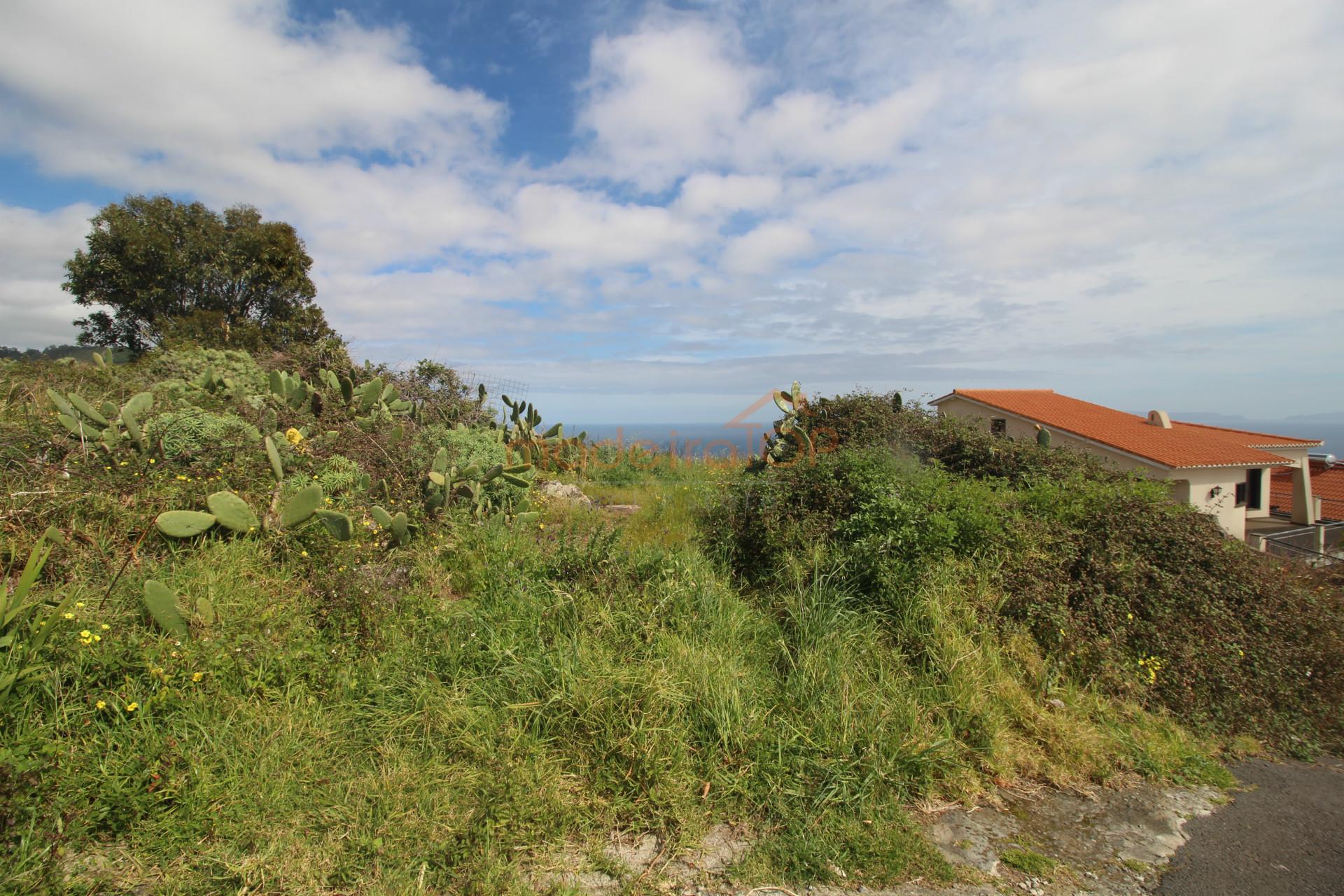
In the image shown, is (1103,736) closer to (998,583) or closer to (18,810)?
(998,583)

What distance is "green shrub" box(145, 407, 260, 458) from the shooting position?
180 inches

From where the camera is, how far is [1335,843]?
287cm

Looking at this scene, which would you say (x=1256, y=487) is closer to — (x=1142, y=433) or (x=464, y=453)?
(x=1142, y=433)

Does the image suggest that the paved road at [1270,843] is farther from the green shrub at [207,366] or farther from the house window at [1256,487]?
the house window at [1256,487]

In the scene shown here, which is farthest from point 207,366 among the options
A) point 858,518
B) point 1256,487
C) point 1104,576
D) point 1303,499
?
point 1303,499

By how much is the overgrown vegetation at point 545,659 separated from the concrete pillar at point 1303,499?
16.3 m

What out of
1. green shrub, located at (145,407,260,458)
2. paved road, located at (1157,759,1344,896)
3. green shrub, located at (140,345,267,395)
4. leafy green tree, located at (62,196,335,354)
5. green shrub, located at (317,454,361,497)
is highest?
leafy green tree, located at (62,196,335,354)

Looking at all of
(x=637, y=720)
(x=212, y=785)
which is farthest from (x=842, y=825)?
(x=212, y=785)

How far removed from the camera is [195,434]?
4.66m

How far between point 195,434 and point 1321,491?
28.3m

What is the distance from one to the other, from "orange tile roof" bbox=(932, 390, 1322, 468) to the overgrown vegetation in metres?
8.19

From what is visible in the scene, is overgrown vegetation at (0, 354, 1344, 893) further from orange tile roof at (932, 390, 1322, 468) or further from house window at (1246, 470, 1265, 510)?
house window at (1246, 470, 1265, 510)

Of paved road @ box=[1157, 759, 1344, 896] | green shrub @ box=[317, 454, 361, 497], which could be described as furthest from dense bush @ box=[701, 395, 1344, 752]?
green shrub @ box=[317, 454, 361, 497]

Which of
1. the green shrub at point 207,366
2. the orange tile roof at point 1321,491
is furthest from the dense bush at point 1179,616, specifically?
the orange tile roof at point 1321,491
